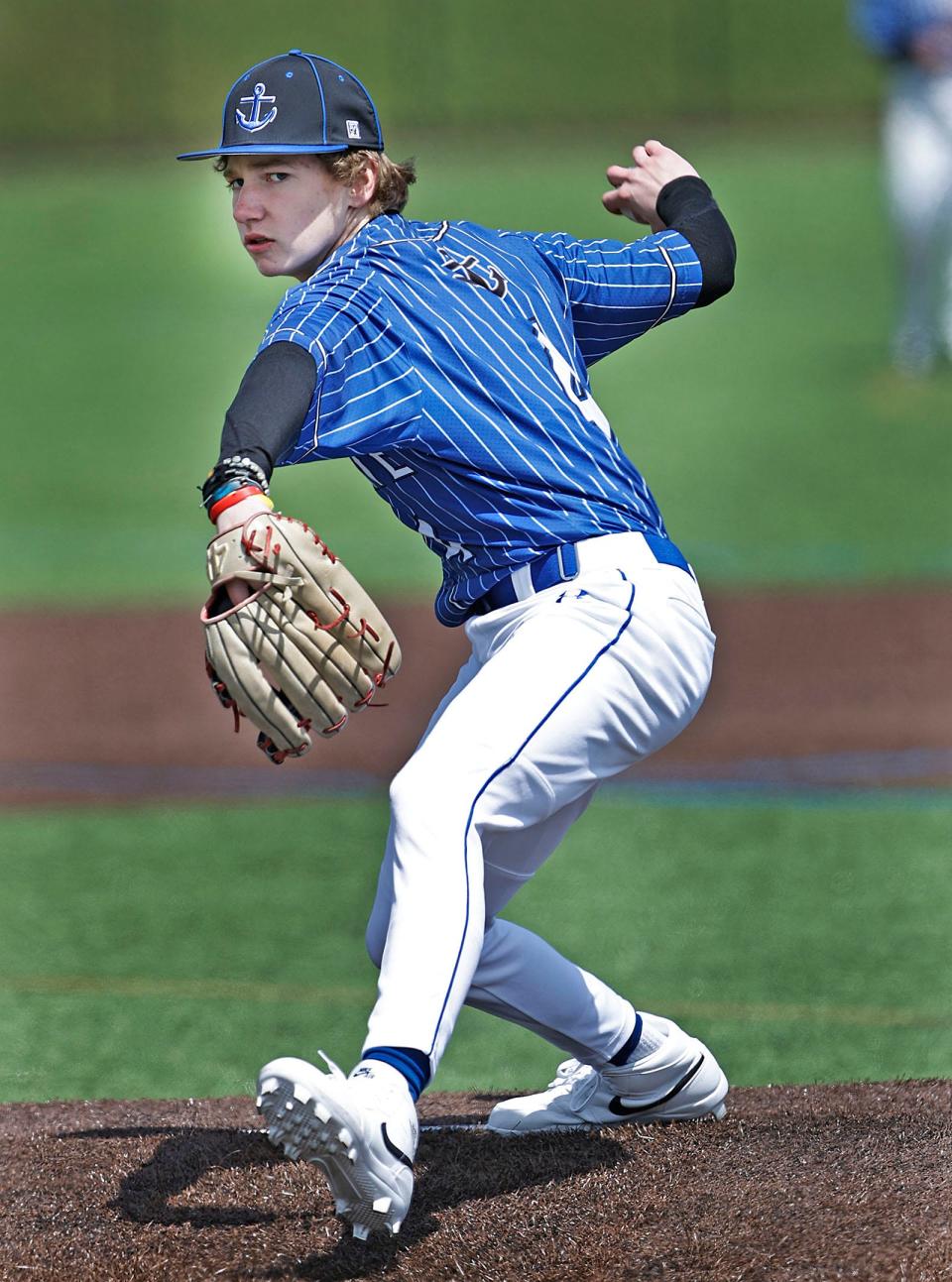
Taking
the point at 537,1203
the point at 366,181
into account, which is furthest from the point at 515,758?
the point at 366,181

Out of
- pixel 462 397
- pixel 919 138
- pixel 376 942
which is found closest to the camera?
pixel 462 397

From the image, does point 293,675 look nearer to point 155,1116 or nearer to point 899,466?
Result: point 155,1116

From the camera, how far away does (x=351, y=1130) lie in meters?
2.59

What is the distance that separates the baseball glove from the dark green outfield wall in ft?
71.4

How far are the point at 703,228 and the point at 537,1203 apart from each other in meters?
1.77

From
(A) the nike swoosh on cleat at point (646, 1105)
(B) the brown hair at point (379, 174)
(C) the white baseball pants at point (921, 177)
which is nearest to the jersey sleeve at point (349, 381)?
(B) the brown hair at point (379, 174)

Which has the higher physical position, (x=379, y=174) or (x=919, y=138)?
(x=379, y=174)

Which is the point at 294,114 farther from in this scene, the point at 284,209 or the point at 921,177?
the point at 921,177

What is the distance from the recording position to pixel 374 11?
24484mm

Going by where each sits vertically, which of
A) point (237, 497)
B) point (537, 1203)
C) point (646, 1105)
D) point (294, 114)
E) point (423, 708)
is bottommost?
point (423, 708)

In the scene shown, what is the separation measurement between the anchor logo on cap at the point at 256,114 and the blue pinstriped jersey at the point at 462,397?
24 cm

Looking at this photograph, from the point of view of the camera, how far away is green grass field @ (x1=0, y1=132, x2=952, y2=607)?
11.2 meters

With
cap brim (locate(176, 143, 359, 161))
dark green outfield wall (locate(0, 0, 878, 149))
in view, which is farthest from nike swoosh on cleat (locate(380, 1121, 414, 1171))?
dark green outfield wall (locate(0, 0, 878, 149))

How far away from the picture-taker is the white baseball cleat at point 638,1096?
141 inches
